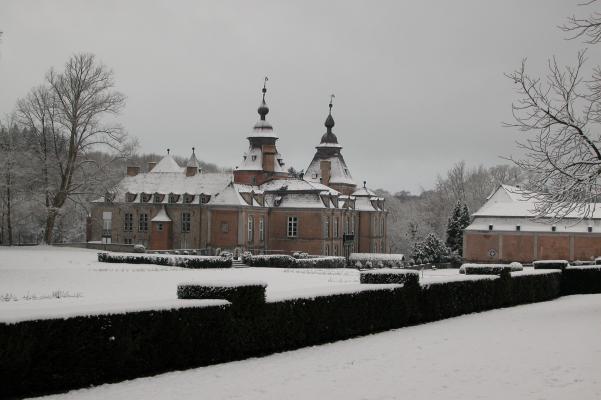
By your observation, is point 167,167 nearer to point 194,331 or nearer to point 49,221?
point 49,221

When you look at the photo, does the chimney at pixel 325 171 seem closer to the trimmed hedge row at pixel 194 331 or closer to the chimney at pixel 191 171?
the chimney at pixel 191 171

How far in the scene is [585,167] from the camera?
17.2 meters

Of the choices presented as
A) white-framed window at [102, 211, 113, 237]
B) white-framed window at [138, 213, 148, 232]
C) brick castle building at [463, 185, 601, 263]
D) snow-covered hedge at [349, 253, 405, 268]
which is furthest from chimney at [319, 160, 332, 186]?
white-framed window at [102, 211, 113, 237]

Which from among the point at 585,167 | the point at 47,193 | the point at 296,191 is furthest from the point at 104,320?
the point at 296,191

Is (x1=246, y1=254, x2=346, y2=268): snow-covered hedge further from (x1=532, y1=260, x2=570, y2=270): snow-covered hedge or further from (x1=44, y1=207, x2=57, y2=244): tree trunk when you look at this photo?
(x1=532, y1=260, x2=570, y2=270): snow-covered hedge

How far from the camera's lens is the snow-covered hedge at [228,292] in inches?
489

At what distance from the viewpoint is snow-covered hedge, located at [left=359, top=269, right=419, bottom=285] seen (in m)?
17.7

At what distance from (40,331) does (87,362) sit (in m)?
0.92

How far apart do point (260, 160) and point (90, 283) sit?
33448mm

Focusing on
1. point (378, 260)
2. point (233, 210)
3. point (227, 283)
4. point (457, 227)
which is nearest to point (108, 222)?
point (233, 210)

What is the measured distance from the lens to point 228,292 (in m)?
12.4

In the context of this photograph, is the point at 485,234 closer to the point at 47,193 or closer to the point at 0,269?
the point at 47,193

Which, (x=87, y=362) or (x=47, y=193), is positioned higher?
(x=47, y=193)

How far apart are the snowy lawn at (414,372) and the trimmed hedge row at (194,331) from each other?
11.5 inches
